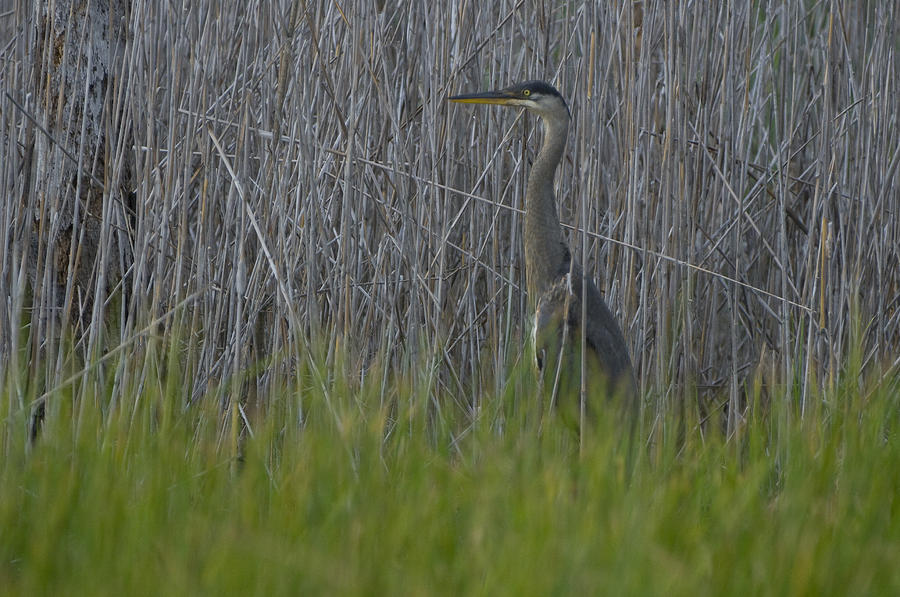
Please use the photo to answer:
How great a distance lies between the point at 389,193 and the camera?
310cm

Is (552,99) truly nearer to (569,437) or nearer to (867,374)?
(569,437)

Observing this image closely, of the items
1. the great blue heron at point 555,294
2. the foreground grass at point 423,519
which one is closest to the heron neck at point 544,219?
the great blue heron at point 555,294

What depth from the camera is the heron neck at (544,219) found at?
2.71 meters

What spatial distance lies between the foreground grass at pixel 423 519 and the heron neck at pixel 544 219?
99 cm

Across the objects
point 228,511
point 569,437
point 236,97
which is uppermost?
point 236,97

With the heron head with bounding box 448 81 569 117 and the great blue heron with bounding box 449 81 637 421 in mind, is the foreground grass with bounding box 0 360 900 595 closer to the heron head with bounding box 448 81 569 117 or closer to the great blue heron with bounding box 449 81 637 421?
the great blue heron with bounding box 449 81 637 421

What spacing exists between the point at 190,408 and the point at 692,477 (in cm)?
124

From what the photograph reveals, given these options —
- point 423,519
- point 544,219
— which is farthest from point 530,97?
point 423,519

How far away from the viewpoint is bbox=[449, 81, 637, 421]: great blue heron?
8.63 ft

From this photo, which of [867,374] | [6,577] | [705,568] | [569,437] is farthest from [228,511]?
[867,374]

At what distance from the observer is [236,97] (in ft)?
9.30

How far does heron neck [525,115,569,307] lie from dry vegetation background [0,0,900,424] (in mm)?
85

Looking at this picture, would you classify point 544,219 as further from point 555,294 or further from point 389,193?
point 389,193

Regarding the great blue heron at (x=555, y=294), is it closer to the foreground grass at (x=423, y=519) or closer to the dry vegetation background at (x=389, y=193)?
the dry vegetation background at (x=389, y=193)
